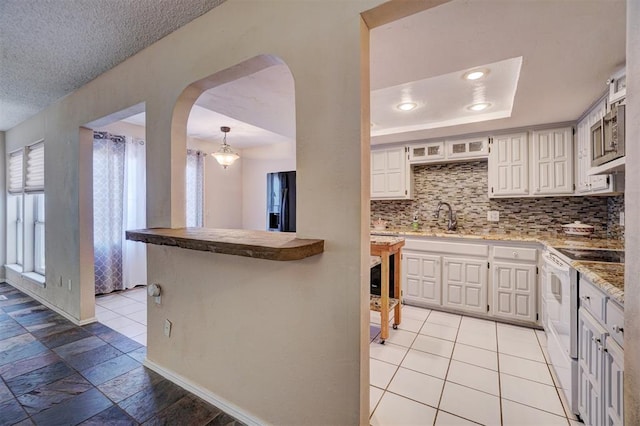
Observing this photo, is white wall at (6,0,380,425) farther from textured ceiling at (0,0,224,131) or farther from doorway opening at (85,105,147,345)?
doorway opening at (85,105,147,345)

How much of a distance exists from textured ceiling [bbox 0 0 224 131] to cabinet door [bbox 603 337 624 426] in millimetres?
2594

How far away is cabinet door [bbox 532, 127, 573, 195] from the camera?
3.03m

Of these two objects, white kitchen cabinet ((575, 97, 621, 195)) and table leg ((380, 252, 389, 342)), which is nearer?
white kitchen cabinet ((575, 97, 621, 195))

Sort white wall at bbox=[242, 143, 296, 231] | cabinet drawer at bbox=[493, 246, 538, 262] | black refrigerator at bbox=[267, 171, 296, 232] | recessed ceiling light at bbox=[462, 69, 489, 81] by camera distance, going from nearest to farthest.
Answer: recessed ceiling light at bbox=[462, 69, 489, 81]
cabinet drawer at bbox=[493, 246, 538, 262]
black refrigerator at bbox=[267, 171, 296, 232]
white wall at bbox=[242, 143, 296, 231]

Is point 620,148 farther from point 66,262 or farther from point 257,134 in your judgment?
point 66,262

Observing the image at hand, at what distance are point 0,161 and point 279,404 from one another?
586 cm

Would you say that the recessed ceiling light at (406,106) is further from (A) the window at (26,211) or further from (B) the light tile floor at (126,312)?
(A) the window at (26,211)

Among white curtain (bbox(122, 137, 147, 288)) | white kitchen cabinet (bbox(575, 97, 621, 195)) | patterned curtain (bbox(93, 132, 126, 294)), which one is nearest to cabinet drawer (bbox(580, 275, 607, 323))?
white kitchen cabinet (bbox(575, 97, 621, 195))

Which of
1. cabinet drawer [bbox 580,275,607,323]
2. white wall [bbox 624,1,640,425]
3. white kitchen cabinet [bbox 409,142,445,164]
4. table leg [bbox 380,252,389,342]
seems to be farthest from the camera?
white kitchen cabinet [bbox 409,142,445,164]

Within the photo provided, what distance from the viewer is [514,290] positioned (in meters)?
3.04

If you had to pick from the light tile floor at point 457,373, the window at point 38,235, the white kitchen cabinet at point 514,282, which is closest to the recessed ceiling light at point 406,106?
the white kitchen cabinet at point 514,282

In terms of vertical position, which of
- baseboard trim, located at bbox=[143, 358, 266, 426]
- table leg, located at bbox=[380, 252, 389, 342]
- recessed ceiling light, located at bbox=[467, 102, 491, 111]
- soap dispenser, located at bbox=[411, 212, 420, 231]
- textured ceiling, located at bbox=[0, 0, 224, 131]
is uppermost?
textured ceiling, located at bbox=[0, 0, 224, 131]

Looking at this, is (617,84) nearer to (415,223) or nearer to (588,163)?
(588,163)

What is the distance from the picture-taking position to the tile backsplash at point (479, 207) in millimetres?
3084
